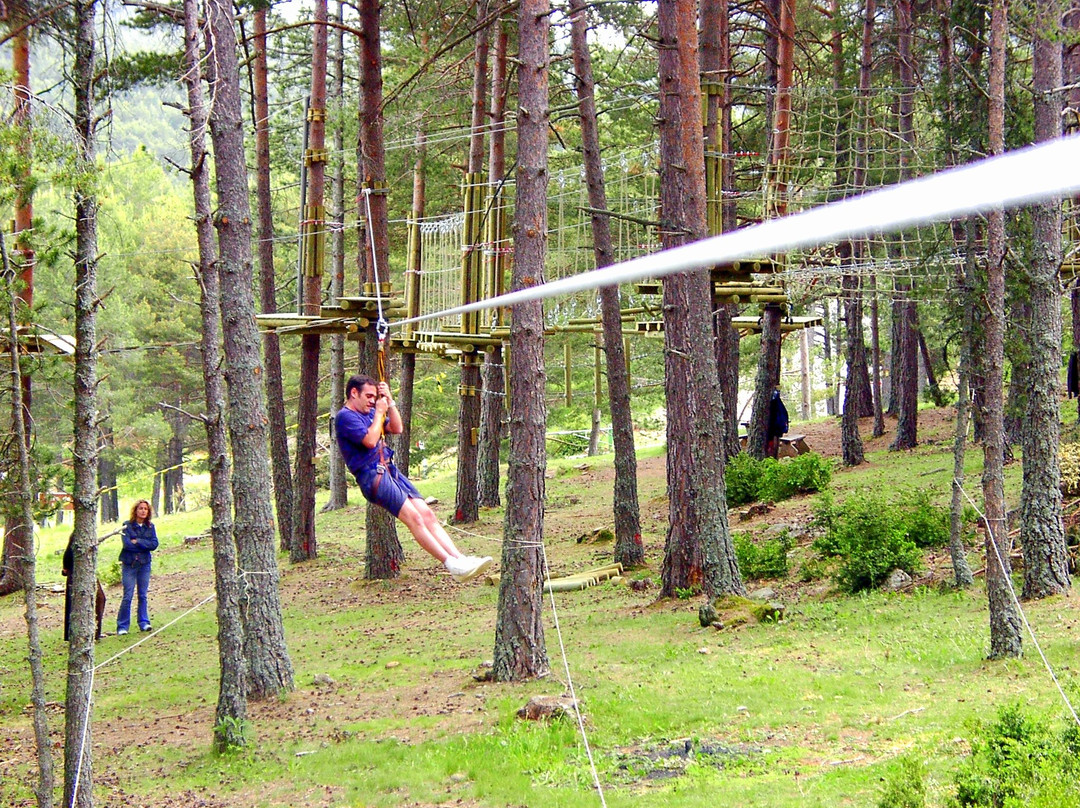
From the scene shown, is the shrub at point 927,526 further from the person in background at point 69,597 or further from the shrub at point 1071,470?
the person in background at point 69,597

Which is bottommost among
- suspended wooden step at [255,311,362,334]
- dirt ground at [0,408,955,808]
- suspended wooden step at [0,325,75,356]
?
dirt ground at [0,408,955,808]

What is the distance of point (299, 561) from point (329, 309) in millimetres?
6020

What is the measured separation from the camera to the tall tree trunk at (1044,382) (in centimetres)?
884

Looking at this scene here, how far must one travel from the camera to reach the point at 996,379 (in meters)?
7.93

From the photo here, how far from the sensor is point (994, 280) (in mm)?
7848

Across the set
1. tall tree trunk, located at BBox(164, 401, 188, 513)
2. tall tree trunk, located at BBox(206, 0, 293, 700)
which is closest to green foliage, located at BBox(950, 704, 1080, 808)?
tall tree trunk, located at BBox(206, 0, 293, 700)

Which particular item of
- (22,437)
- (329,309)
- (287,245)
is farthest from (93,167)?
(287,245)

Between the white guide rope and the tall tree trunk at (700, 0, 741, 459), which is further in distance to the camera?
the tall tree trunk at (700, 0, 741, 459)

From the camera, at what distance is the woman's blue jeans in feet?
42.4

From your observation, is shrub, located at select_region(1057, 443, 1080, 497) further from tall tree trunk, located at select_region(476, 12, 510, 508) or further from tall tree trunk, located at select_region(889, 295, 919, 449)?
tall tree trunk, located at select_region(889, 295, 919, 449)

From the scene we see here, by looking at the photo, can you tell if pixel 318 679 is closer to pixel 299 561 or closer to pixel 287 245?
pixel 299 561

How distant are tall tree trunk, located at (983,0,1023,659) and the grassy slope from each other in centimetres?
29

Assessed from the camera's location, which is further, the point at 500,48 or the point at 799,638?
the point at 500,48

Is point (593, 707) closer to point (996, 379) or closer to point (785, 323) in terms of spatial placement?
point (996, 379)
